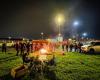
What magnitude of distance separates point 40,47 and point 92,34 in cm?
11166

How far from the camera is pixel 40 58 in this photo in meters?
15.4

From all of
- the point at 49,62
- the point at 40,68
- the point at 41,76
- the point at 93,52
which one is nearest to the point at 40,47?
the point at 49,62

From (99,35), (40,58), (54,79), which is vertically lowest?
(54,79)

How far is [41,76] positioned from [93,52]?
16992 millimetres

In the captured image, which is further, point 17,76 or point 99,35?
point 99,35

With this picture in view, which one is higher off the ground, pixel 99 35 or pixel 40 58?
pixel 99 35

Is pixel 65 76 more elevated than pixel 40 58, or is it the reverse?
Result: pixel 40 58

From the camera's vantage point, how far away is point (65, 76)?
11875 mm

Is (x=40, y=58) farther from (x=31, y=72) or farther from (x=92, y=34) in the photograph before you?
(x=92, y=34)

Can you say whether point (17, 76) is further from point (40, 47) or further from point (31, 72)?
point (40, 47)

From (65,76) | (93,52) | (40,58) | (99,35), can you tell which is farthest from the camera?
(99,35)

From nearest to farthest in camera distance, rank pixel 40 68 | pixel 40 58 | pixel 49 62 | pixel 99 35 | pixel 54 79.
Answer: pixel 54 79 → pixel 40 68 → pixel 40 58 → pixel 49 62 → pixel 99 35

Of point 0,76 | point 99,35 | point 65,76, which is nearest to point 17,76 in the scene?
point 0,76

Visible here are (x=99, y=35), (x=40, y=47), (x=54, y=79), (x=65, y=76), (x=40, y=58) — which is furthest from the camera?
(x=99, y=35)
